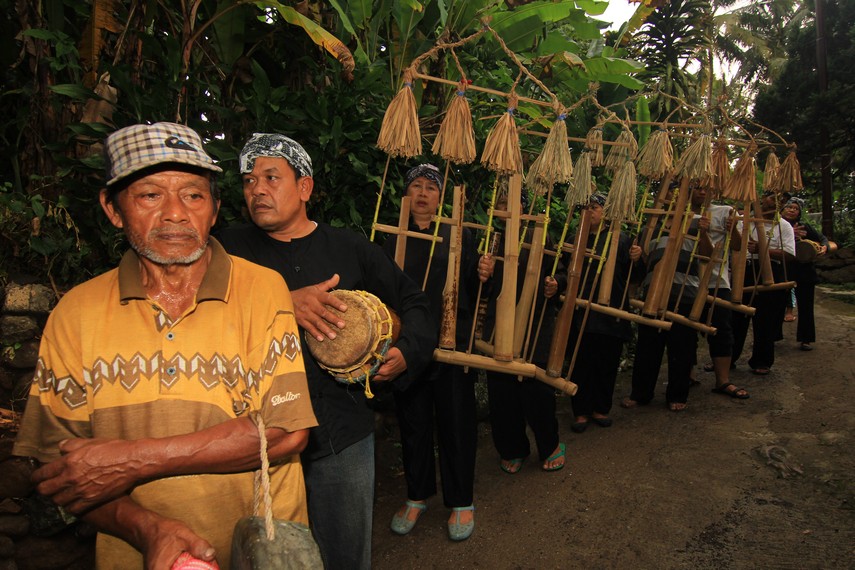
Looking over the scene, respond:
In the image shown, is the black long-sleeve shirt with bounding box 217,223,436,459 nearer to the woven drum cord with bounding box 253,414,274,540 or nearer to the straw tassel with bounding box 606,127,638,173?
the woven drum cord with bounding box 253,414,274,540

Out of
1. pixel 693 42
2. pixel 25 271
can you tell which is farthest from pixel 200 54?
pixel 693 42

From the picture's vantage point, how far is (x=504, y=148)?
2857mm

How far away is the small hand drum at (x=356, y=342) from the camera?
1.94 m

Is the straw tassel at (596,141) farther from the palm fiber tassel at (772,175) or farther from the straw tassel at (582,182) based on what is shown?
the palm fiber tassel at (772,175)

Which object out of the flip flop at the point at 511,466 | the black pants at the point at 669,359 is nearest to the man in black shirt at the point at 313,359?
the flip flop at the point at 511,466

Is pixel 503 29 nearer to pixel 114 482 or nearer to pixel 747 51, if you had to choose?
pixel 114 482

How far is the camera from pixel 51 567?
10.5ft

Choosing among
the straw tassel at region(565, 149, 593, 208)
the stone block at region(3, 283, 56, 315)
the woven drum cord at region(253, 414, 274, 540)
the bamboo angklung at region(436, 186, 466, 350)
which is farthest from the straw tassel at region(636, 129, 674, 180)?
the stone block at region(3, 283, 56, 315)

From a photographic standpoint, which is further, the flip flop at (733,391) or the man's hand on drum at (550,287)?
the flip flop at (733,391)

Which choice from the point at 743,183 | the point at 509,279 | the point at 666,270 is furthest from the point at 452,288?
the point at 743,183

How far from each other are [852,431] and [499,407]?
112 inches

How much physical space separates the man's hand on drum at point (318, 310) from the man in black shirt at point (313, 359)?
135 mm

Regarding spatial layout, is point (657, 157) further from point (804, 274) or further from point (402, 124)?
point (804, 274)

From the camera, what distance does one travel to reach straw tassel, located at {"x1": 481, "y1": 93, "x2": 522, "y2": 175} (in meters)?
2.87
